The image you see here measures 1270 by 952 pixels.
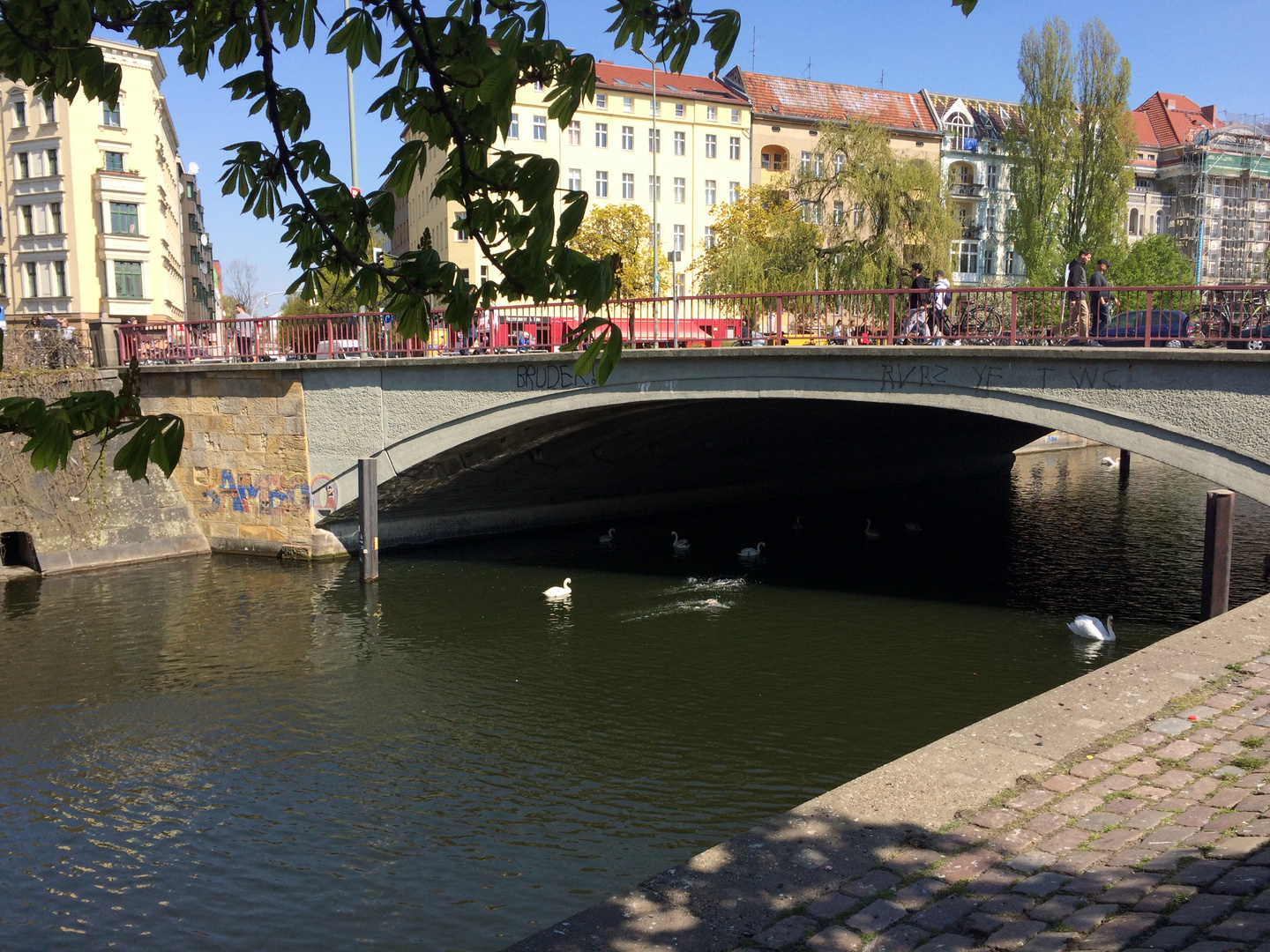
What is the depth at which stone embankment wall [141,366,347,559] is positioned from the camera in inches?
814

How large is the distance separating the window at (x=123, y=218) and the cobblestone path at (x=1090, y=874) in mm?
40835

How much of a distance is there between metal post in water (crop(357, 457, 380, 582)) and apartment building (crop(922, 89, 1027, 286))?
4099 centimetres

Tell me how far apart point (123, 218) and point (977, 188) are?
128ft

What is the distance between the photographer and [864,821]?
5.28 m

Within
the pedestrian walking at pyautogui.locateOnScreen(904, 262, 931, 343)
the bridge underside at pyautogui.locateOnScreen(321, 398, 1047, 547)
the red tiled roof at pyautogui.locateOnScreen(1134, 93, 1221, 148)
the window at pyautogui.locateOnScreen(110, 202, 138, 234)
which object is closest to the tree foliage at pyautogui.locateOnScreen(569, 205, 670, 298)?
the bridge underside at pyautogui.locateOnScreen(321, 398, 1047, 547)

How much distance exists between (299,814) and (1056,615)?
1153 cm

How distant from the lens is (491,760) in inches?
435

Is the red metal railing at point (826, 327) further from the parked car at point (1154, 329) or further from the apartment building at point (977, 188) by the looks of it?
the apartment building at point (977, 188)

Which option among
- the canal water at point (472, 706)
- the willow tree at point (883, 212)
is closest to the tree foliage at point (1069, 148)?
the willow tree at point (883, 212)

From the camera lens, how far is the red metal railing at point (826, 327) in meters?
12.7

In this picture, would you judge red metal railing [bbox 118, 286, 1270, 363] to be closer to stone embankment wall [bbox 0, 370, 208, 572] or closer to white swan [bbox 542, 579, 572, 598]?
stone embankment wall [bbox 0, 370, 208, 572]

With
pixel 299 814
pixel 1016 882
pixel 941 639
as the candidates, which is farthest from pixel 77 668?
pixel 1016 882

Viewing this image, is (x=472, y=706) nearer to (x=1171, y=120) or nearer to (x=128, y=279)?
(x=128, y=279)

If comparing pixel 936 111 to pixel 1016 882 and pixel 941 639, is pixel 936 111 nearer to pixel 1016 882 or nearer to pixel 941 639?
pixel 941 639
